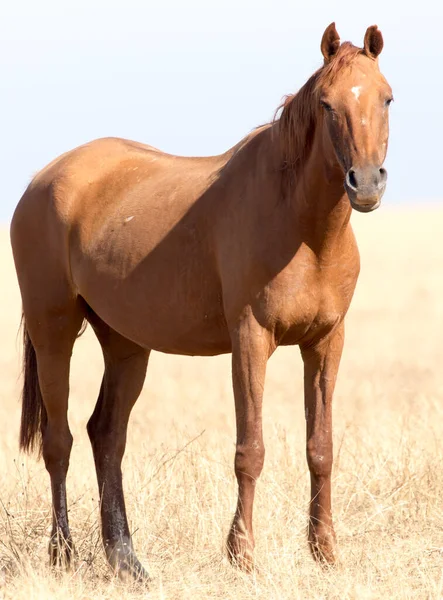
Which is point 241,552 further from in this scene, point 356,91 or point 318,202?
point 356,91

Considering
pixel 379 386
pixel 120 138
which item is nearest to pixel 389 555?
pixel 120 138

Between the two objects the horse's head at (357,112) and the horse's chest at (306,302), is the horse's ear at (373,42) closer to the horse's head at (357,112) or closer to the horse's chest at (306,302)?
the horse's head at (357,112)

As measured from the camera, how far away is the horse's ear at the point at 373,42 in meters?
4.79

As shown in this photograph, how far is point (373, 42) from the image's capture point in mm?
4820

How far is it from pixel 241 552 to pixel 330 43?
2590 mm

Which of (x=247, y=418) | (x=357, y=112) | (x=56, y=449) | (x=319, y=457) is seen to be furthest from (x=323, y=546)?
(x=357, y=112)

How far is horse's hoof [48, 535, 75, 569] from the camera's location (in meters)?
Answer: 5.42

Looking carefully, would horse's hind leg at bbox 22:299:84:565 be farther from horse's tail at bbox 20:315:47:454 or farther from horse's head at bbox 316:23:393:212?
horse's head at bbox 316:23:393:212

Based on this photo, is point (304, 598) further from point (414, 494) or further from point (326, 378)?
point (414, 494)

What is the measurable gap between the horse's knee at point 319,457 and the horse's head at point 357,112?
1544 millimetres

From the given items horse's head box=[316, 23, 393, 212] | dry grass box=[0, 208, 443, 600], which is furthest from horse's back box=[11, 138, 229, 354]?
dry grass box=[0, 208, 443, 600]

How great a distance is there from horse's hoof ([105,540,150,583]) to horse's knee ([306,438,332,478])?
1.09 m

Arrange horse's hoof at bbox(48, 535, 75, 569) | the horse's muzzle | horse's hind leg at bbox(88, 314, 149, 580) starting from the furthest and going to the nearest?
horse's hind leg at bbox(88, 314, 149, 580) < horse's hoof at bbox(48, 535, 75, 569) < the horse's muzzle

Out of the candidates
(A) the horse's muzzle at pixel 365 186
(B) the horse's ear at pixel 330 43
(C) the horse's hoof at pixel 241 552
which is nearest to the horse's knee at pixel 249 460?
(C) the horse's hoof at pixel 241 552
